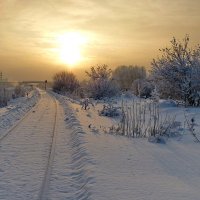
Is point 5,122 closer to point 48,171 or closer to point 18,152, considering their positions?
point 18,152

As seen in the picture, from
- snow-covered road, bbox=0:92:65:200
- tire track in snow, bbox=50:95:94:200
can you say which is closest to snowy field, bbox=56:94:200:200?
tire track in snow, bbox=50:95:94:200

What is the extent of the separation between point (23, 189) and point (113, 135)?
27.0 ft

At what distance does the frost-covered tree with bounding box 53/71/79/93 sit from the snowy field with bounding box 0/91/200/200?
65.6m

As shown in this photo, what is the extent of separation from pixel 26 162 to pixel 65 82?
75.7 m

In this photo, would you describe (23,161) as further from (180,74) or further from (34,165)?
(180,74)

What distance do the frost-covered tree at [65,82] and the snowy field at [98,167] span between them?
215 feet

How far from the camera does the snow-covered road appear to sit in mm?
8477

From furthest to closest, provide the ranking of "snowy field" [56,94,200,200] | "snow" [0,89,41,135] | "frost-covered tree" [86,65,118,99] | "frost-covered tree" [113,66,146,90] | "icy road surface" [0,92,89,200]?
1. "frost-covered tree" [113,66,146,90]
2. "frost-covered tree" [86,65,118,99]
3. "snow" [0,89,41,135]
4. "icy road surface" [0,92,89,200]
5. "snowy field" [56,94,200,200]

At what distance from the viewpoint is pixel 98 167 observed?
10477 millimetres

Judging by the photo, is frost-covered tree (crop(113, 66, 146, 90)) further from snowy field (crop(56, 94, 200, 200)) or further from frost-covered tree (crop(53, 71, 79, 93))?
snowy field (crop(56, 94, 200, 200))

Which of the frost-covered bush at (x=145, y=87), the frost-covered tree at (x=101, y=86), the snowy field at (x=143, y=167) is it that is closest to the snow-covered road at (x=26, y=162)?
the snowy field at (x=143, y=167)

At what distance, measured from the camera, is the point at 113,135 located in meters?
16.6

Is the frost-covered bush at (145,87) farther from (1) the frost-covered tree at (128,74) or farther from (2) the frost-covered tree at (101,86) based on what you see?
(1) the frost-covered tree at (128,74)

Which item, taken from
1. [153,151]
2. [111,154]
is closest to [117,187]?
[111,154]
